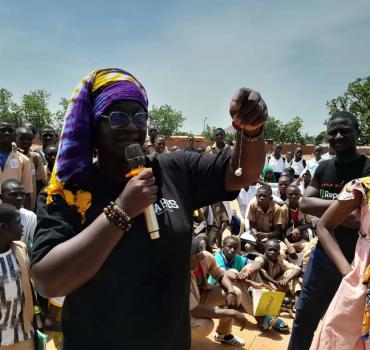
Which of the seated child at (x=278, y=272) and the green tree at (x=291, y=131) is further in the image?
the green tree at (x=291, y=131)

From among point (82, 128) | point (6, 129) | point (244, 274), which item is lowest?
point (244, 274)

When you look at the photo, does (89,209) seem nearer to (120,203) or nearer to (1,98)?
(120,203)

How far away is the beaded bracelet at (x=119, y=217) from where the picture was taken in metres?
1.00

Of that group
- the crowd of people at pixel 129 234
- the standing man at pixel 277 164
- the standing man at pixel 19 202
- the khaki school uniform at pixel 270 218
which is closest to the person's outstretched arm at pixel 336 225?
the crowd of people at pixel 129 234

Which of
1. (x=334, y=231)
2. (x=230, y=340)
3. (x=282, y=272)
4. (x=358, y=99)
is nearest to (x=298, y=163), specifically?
(x=282, y=272)

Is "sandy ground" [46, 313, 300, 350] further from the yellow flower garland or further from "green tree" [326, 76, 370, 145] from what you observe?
"green tree" [326, 76, 370, 145]

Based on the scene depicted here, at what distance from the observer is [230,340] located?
12.7 ft

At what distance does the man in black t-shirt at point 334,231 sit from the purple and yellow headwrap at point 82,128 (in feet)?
6.01

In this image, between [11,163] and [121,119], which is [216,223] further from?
[121,119]

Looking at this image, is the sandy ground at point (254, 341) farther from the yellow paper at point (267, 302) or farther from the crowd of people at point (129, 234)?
the crowd of people at point (129, 234)

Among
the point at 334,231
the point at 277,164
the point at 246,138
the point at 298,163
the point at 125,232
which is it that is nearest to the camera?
Answer: the point at 125,232

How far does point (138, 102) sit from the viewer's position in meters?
1.28

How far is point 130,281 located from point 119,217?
0.91 ft

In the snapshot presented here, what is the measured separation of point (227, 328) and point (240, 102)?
3230 millimetres
